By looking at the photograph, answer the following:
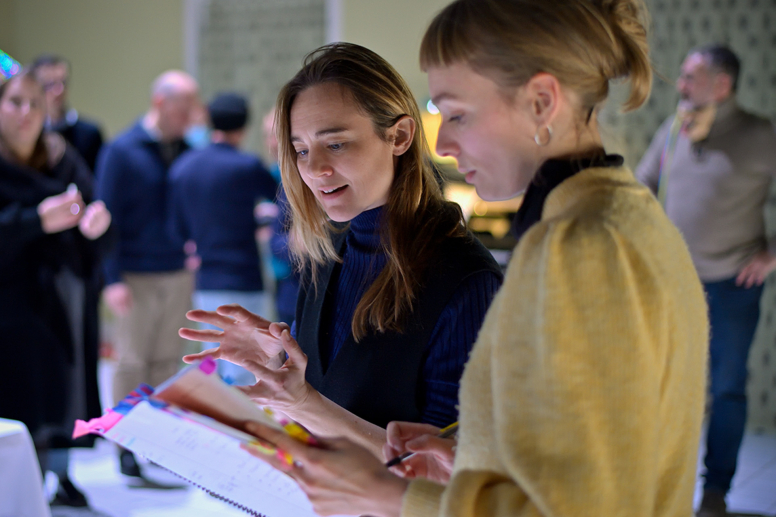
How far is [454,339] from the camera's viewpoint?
4.39 feet

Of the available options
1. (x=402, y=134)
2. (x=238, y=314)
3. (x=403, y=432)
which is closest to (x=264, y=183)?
(x=402, y=134)

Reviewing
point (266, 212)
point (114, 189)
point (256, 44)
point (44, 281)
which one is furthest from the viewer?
point (256, 44)

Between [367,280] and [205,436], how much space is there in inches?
23.3

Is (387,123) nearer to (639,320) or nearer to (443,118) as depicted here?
(443,118)

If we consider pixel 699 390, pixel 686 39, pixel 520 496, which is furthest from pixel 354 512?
pixel 686 39

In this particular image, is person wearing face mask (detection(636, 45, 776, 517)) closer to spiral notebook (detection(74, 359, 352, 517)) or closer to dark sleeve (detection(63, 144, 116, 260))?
dark sleeve (detection(63, 144, 116, 260))

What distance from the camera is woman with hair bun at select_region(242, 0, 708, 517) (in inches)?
30.5

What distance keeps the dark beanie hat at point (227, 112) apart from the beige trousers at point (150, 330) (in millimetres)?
854

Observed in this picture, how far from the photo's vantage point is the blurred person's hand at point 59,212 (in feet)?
9.41

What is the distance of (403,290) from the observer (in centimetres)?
136

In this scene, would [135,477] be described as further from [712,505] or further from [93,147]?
[712,505]

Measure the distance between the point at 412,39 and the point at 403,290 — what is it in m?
4.65

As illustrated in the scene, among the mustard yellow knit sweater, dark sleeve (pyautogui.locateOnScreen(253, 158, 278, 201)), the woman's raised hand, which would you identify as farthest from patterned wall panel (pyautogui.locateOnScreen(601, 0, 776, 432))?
the mustard yellow knit sweater

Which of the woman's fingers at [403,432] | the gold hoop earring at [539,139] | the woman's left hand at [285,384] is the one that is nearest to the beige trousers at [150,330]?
the woman's left hand at [285,384]
